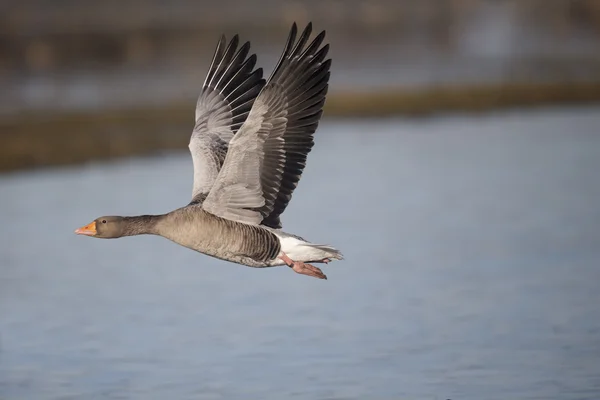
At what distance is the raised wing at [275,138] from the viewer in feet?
29.5

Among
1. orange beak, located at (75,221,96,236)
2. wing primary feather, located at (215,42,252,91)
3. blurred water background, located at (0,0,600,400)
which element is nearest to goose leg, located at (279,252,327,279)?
blurred water background, located at (0,0,600,400)

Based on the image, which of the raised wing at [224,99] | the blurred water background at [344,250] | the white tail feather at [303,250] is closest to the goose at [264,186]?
the white tail feather at [303,250]

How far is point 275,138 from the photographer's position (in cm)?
915

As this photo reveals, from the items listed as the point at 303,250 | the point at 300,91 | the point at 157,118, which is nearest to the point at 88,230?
the point at 303,250

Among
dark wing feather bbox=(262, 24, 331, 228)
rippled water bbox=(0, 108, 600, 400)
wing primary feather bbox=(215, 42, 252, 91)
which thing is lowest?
rippled water bbox=(0, 108, 600, 400)

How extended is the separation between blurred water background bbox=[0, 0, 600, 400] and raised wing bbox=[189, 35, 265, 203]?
1.88m

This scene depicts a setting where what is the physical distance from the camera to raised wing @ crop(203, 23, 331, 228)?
8984 millimetres

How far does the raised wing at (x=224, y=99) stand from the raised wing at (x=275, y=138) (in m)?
1.08

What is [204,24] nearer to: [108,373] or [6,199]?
[6,199]

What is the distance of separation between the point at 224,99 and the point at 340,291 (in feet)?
9.00

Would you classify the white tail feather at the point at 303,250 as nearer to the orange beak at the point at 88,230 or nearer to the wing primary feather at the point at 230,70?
the orange beak at the point at 88,230

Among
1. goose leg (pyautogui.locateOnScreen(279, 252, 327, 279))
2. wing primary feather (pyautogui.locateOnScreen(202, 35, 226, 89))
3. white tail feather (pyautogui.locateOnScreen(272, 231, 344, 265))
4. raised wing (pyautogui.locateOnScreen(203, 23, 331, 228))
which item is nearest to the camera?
raised wing (pyautogui.locateOnScreen(203, 23, 331, 228))

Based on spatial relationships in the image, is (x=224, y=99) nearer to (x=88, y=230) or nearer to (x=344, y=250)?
(x=88, y=230)

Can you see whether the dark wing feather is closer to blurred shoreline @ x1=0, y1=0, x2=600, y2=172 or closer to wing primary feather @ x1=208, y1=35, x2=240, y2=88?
wing primary feather @ x1=208, y1=35, x2=240, y2=88
